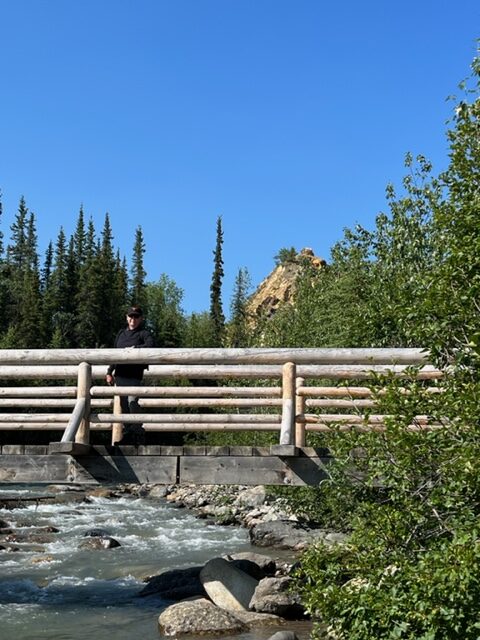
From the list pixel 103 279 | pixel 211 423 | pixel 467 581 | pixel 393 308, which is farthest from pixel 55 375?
pixel 103 279

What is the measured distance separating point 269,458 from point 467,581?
4.90 metres

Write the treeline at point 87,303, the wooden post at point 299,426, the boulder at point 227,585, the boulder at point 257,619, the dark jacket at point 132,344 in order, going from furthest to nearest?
the treeline at point 87,303
the boulder at point 227,585
the boulder at point 257,619
the dark jacket at point 132,344
the wooden post at point 299,426

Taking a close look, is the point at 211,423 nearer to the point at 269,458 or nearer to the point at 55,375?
the point at 269,458

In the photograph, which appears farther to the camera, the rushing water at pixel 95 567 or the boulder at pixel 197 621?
the rushing water at pixel 95 567

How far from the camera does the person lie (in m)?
10.4

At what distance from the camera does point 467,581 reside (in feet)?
17.6

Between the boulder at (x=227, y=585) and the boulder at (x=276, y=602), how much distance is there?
17cm

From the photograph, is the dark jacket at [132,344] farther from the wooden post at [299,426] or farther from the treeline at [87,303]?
the treeline at [87,303]

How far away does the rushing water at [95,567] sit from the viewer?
12867 mm

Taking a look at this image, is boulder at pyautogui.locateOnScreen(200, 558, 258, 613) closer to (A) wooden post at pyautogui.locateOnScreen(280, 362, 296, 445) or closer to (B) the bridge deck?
(B) the bridge deck

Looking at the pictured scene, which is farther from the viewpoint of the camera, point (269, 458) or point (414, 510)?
point (269, 458)

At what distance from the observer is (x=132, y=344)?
35.7 feet

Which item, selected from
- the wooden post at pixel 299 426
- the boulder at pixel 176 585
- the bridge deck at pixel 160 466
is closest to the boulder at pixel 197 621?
the boulder at pixel 176 585

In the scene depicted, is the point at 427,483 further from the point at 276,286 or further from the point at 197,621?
the point at 276,286
